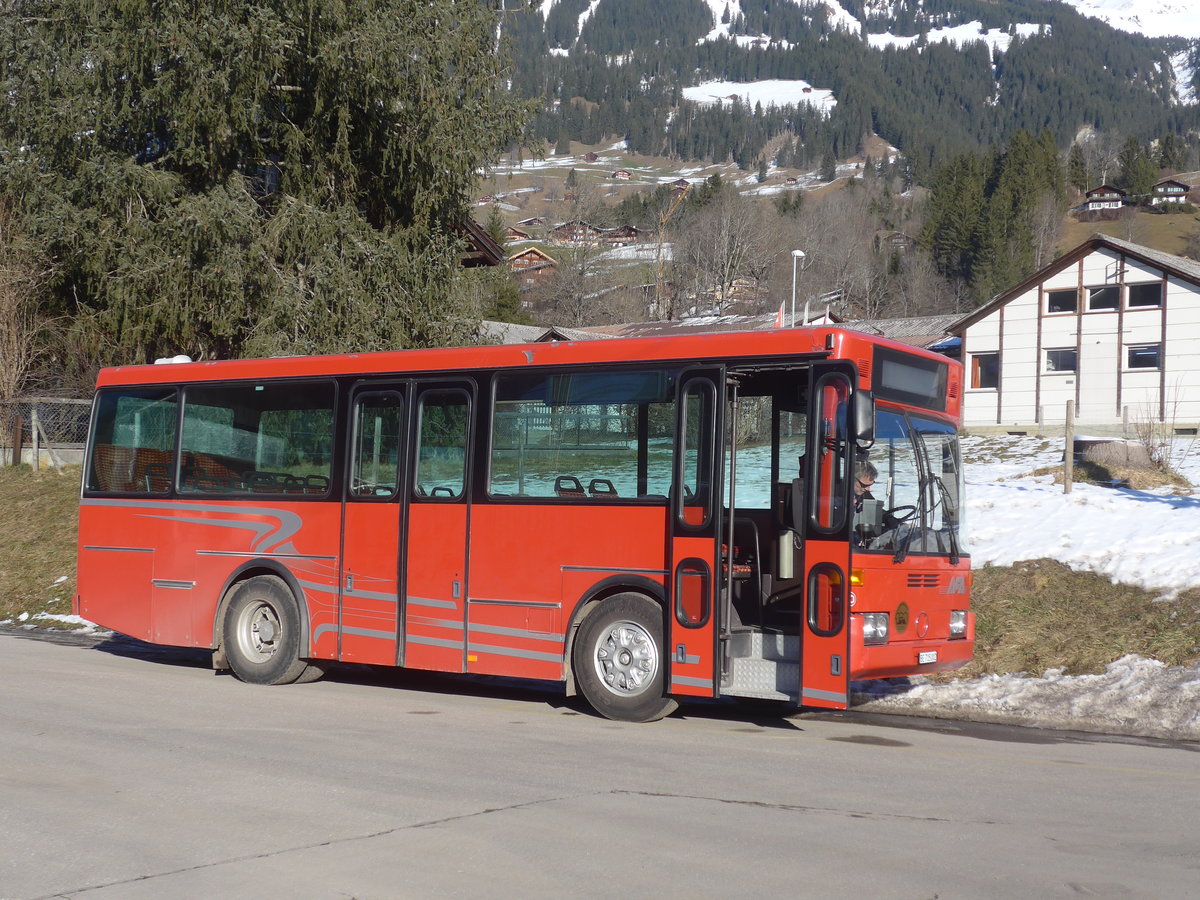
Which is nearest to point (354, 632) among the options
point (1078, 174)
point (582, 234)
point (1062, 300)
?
point (1062, 300)

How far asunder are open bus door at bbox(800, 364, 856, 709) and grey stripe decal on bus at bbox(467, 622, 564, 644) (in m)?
2.22

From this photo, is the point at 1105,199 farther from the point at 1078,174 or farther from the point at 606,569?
the point at 606,569

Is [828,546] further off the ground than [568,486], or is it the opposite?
[568,486]

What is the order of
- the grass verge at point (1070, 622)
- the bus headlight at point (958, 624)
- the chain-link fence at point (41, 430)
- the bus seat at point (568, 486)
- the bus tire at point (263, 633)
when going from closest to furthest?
the bus headlight at point (958, 624) → the bus seat at point (568, 486) → the bus tire at point (263, 633) → the grass verge at point (1070, 622) → the chain-link fence at point (41, 430)

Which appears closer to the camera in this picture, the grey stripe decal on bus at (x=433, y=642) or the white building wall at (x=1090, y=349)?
the grey stripe decal on bus at (x=433, y=642)

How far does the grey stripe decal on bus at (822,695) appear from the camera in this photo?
9.34 meters

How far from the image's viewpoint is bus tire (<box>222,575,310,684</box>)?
40.4 feet

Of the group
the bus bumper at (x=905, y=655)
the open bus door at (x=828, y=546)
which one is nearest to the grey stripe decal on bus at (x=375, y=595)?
the open bus door at (x=828, y=546)

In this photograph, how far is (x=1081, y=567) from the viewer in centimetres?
1477

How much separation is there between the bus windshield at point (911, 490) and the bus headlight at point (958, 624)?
492 millimetres

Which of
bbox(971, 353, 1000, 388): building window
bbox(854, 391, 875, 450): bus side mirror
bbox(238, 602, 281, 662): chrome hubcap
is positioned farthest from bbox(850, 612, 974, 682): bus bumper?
bbox(971, 353, 1000, 388): building window

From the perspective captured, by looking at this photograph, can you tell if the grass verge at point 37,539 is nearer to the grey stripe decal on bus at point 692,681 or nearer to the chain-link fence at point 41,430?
the chain-link fence at point 41,430

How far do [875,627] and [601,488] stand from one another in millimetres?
2470

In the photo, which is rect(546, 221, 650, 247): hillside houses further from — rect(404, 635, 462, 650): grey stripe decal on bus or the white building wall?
rect(404, 635, 462, 650): grey stripe decal on bus
